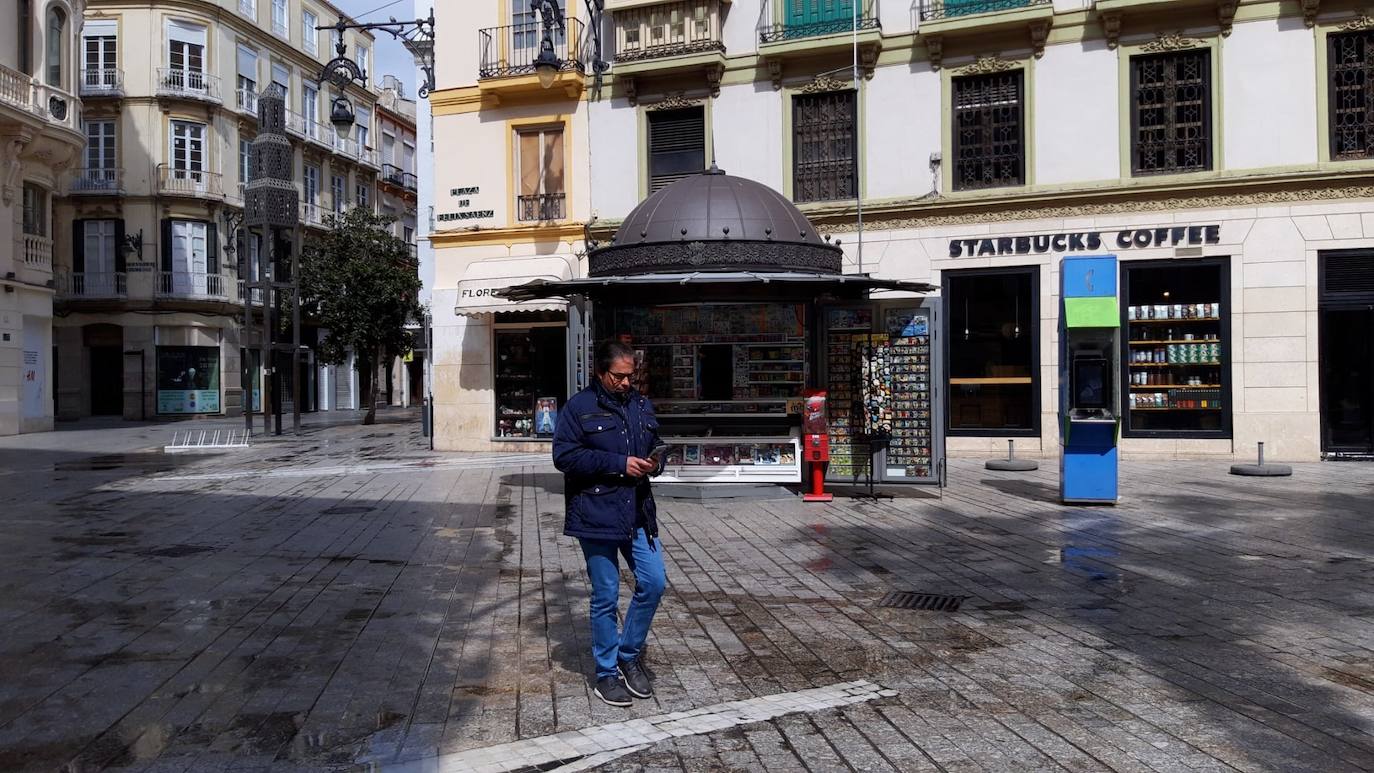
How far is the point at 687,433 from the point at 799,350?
193cm

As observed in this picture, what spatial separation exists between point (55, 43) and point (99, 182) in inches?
466

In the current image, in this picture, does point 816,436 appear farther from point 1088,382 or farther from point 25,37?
point 25,37

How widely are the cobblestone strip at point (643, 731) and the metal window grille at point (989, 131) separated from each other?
1441 cm

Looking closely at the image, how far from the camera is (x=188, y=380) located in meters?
38.4

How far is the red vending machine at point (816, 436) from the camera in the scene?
40.1 feet

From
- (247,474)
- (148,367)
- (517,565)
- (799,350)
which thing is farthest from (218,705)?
(148,367)

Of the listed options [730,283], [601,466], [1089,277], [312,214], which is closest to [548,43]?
[730,283]

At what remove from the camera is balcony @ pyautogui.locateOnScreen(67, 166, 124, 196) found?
37500 millimetres

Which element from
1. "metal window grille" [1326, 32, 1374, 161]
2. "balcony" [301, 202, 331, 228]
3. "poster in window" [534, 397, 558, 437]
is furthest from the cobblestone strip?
"balcony" [301, 202, 331, 228]

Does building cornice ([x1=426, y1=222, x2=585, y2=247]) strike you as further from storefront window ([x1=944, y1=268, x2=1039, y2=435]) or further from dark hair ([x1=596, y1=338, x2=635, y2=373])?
dark hair ([x1=596, y1=338, x2=635, y2=373])

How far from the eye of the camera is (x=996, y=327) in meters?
17.7

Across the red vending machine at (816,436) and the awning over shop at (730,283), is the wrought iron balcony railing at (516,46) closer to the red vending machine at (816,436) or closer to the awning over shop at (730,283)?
the awning over shop at (730,283)

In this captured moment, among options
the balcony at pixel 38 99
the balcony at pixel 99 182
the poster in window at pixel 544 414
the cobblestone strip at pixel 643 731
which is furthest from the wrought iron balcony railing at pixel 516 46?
the balcony at pixel 99 182

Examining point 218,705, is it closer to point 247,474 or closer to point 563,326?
point 247,474
